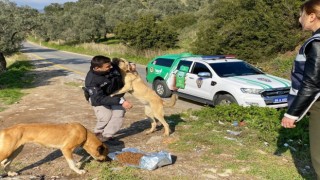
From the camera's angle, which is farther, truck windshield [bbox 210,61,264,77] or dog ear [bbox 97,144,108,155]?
truck windshield [bbox 210,61,264,77]

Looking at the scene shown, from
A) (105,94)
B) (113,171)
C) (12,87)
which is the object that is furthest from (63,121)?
(12,87)

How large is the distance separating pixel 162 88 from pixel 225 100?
323 centimetres

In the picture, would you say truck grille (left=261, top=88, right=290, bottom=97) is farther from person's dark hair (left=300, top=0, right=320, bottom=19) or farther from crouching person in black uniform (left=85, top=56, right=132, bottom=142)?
person's dark hair (left=300, top=0, right=320, bottom=19)

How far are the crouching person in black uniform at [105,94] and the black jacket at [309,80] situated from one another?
2986mm

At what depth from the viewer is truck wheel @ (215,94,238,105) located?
8.97m

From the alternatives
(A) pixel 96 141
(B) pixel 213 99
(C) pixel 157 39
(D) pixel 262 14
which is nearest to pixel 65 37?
(C) pixel 157 39

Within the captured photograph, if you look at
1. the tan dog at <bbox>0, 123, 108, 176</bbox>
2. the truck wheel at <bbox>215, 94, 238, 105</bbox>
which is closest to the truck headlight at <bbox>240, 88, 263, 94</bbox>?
the truck wheel at <bbox>215, 94, 238, 105</bbox>

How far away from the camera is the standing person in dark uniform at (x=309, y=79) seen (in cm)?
291

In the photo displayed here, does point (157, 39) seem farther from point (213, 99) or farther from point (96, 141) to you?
point (96, 141)

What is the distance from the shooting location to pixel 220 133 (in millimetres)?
6855

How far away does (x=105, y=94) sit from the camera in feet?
18.9

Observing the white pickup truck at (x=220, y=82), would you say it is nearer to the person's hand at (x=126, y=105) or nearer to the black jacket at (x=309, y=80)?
the person's hand at (x=126, y=105)

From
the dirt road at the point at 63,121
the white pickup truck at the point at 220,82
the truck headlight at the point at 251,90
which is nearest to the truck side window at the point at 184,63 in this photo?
the white pickup truck at the point at 220,82

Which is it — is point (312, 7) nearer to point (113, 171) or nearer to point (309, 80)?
point (309, 80)
